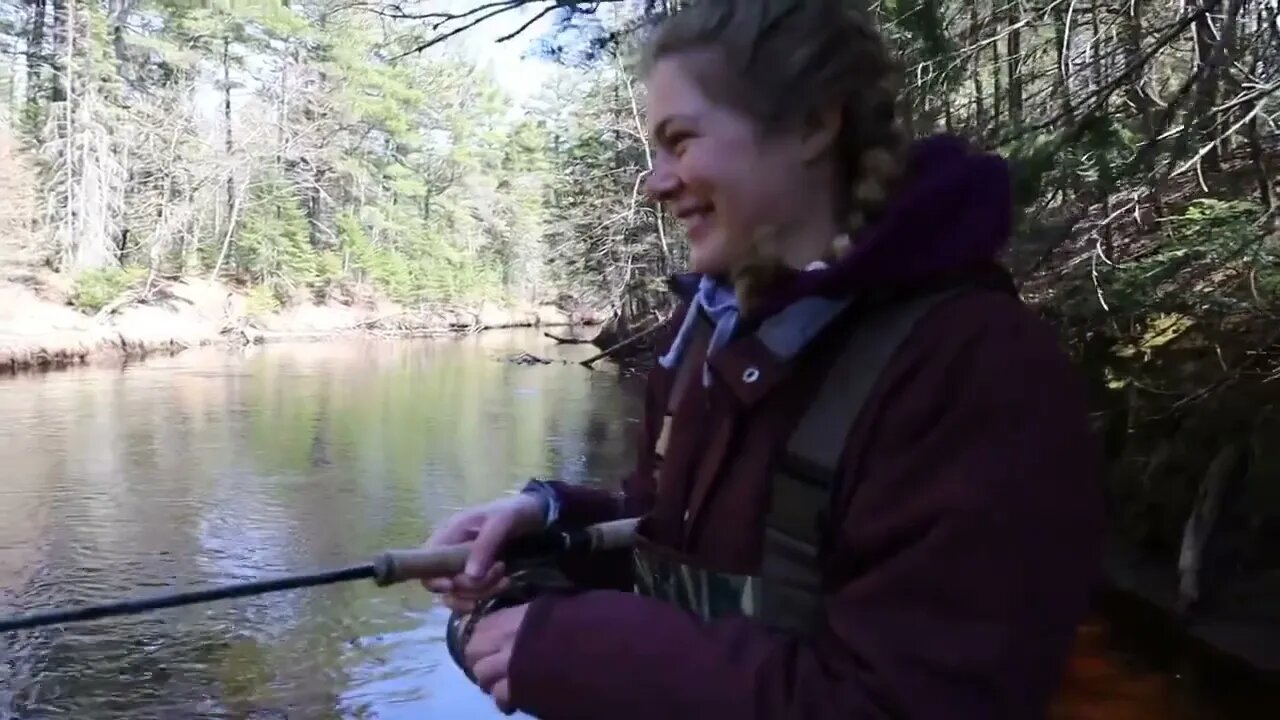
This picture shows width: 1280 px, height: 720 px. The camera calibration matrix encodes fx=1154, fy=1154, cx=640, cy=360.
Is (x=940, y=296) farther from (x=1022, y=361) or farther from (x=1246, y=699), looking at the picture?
(x=1246, y=699)

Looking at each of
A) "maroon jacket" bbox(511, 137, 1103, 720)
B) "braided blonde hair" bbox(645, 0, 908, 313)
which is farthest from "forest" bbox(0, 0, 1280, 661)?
"maroon jacket" bbox(511, 137, 1103, 720)

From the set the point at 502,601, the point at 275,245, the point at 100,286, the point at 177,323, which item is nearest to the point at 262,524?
the point at 502,601

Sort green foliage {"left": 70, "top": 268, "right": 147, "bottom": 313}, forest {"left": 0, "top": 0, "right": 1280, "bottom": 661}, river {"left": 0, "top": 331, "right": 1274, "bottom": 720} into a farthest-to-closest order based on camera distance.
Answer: green foliage {"left": 70, "top": 268, "right": 147, "bottom": 313}
river {"left": 0, "top": 331, "right": 1274, "bottom": 720}
forest {"left": 0, "top": 0, "right": 1280, "bottom": 661}

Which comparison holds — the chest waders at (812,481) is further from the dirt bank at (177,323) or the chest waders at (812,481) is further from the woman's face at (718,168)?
the dirt bank at (177,323)

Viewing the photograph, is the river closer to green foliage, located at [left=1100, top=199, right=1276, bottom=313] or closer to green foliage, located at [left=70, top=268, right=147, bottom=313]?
green foliage, located at [left=1100, top=199, right=1276, bottom=313]

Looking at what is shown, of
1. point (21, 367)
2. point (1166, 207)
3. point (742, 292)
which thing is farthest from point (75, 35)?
point (742, 292)

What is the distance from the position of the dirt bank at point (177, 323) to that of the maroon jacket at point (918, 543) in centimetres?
1811

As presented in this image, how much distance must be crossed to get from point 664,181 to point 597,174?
1966cm

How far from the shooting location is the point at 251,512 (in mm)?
8164

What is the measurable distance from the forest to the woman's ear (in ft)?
0.76

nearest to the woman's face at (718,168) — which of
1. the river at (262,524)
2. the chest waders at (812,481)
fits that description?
the chest waders at (812,481)

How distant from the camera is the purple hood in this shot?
0.91 metres

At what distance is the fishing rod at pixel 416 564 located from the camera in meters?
1.11

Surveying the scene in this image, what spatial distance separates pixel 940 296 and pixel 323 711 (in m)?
4.61
